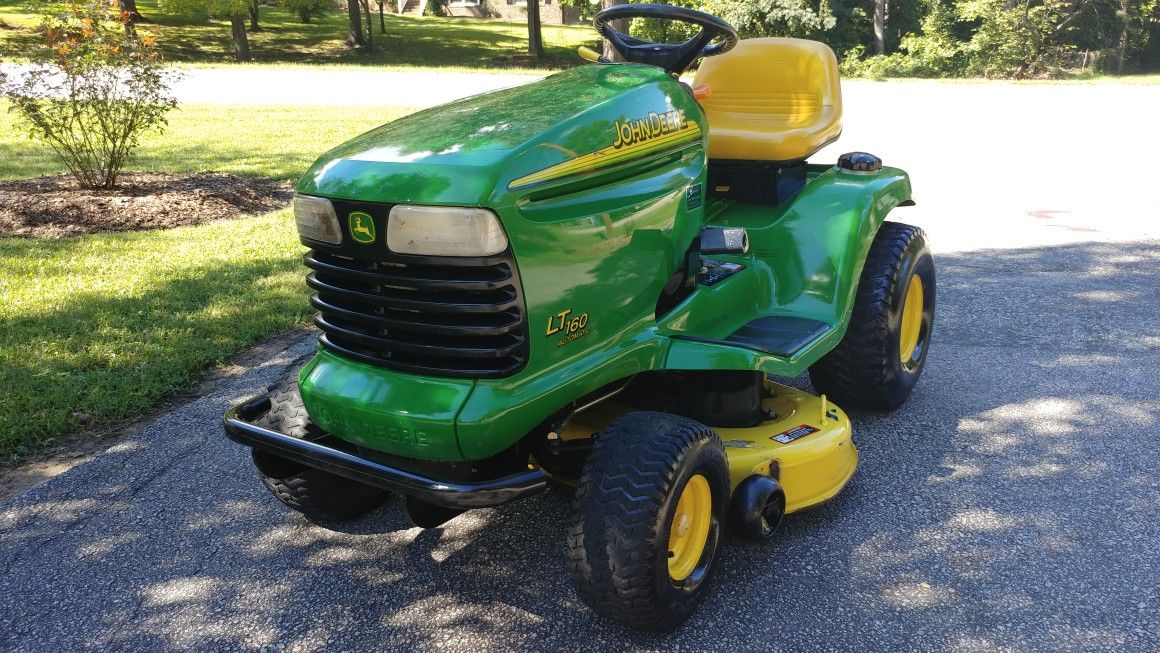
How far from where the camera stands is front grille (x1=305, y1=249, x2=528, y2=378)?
90.7 inches

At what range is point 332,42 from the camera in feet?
112

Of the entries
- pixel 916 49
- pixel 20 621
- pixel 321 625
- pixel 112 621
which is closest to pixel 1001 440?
pixel 321 625

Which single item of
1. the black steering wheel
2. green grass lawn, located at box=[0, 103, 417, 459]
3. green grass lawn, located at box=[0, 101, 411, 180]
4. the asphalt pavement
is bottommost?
the asphalt pavement

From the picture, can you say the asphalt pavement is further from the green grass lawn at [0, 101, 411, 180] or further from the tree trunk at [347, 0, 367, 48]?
the tree trunk at [347, 0, 367, 48]

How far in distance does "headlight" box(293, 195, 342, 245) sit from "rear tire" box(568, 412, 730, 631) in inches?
35.2

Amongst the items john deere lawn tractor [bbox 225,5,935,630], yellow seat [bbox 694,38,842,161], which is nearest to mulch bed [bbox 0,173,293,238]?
yellow seat [bbox 694,38,842,161]

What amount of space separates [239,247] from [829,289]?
460 cm

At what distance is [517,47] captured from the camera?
1416 inches

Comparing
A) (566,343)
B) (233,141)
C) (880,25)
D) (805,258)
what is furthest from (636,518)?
(880,25)

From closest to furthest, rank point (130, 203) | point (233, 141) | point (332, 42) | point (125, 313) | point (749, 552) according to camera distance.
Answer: point (749, 552) < point (125, 313) < point (130, 203) < point (233, 141) < point (332, 42)

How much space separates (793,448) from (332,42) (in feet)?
113

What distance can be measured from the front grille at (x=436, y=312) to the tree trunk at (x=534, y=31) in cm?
3181

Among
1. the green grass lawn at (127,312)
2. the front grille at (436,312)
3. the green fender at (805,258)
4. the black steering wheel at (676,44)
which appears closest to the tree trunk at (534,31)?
the green grass lawn at (127,312)

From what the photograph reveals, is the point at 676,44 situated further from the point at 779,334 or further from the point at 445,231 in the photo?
the point at 445,231
